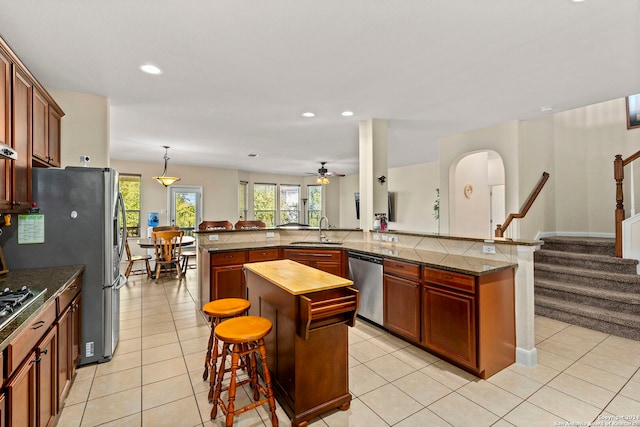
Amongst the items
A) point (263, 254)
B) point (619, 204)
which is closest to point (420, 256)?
point (263, 254)

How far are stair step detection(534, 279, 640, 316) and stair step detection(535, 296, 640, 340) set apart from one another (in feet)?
0.21

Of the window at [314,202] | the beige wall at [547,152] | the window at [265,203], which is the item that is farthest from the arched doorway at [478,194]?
the window at [265,203]

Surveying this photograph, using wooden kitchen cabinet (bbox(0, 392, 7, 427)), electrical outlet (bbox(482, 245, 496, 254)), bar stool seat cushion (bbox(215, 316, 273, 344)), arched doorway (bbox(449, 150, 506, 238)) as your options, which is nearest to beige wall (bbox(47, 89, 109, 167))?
bar stool seat cushion (bbox(215, 316, 273, 344))

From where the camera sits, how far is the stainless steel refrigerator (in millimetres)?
2348

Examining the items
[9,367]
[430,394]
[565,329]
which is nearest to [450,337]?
[430,394]

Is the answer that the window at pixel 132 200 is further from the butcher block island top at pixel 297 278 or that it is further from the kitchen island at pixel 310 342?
the kitchen island at pixel 310 342

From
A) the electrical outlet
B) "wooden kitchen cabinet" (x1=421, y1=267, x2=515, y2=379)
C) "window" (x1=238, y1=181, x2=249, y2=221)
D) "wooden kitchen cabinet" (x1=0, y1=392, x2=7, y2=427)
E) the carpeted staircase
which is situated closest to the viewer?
"wooden kitchen cabinet" (x1=0, y1=392, x2=7, y2=427)

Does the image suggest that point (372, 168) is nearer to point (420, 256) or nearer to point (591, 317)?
point (420, 256)

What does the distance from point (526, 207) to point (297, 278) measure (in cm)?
361

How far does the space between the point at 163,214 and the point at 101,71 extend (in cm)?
574

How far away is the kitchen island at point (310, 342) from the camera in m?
1.81

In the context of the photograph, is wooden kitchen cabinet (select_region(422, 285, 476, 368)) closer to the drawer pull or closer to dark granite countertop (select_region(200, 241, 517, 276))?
dark granite countertop (select_region(200, 241, 517, 276))

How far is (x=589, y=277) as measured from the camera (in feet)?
12.0

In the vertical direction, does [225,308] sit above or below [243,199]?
below
